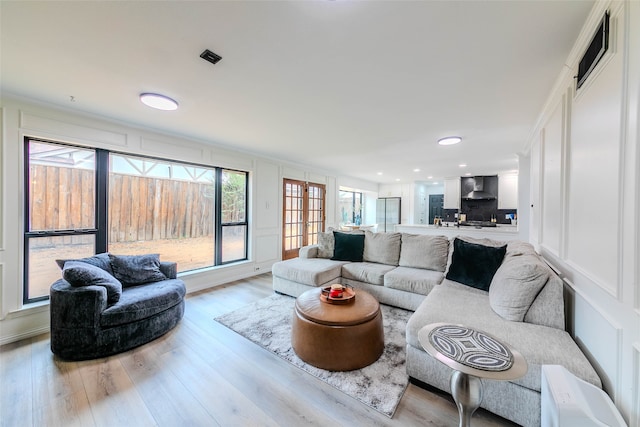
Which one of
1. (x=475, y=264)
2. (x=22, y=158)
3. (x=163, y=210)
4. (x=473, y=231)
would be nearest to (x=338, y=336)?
(x=475, y=264)

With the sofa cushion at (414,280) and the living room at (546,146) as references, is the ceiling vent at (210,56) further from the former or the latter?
the sofa cushion at (414,280)

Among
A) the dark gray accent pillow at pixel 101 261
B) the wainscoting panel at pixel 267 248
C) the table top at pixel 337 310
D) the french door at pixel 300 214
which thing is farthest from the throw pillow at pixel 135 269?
the french door at pixel 300 214

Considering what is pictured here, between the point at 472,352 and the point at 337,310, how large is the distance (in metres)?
1.08

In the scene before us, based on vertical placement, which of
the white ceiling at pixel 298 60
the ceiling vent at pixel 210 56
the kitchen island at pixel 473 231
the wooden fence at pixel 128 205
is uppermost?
the white ceiling at pixel 298 60

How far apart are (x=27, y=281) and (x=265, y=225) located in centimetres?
313

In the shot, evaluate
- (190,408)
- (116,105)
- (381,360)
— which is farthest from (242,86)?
(381,360)

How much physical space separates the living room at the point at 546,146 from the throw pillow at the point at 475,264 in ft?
1.48

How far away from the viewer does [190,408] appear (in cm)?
156

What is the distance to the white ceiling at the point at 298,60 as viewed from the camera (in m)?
1.32

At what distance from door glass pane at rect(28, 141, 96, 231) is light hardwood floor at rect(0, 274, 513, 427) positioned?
1.24 metres

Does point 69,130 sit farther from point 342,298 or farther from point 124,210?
point 342,298

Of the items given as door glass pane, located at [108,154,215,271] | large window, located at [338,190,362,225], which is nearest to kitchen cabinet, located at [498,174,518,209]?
large window, located at [338,190,362,225]

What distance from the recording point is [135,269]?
8.87 feet

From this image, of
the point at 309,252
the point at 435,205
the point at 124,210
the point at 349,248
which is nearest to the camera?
the point at 124,210
